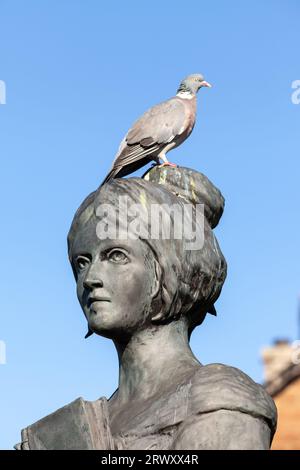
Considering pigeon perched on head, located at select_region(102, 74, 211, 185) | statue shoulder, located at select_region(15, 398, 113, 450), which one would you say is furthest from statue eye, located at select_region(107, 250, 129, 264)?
pigeon perched on head, located at select_region(102, 74, 211, 185)

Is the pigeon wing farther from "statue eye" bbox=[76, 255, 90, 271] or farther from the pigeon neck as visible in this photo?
"statue eye" bbox=[76, 255, 90, 271]

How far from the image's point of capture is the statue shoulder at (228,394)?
27.8 ft

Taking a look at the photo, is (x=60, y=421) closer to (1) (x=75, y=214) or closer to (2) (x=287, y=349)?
(1) (x=75, y=214)

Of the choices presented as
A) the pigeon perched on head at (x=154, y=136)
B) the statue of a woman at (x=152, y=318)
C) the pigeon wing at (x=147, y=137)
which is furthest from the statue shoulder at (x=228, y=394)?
the pigeon wing at (x=147, y=137)

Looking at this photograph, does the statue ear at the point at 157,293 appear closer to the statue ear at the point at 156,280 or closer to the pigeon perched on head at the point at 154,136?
the statue ear at the point at 156,280

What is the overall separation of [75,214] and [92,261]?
45 cm

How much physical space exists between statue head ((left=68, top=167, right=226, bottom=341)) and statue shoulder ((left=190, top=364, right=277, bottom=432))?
1.79ft

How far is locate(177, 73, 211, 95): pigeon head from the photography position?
44.5 feet

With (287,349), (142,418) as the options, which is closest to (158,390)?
(142,418)

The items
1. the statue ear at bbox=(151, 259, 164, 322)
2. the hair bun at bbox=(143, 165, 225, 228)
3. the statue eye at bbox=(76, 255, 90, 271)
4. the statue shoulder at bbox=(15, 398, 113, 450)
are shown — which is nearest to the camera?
the statue shoulder at bbox=(15, 398, 113, 450)

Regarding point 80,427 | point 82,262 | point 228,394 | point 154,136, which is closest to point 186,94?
point 154,136

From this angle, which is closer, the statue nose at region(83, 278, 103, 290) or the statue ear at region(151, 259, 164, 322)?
the statue nose at region(83, 278, 103, 290)

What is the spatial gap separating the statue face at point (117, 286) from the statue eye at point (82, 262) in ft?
0.08

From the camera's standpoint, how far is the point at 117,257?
9.08 m
